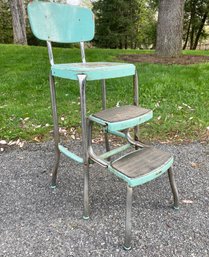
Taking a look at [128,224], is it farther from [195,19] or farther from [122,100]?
[195,19]

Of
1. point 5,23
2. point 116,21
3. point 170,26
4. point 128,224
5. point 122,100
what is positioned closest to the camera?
point 128,224

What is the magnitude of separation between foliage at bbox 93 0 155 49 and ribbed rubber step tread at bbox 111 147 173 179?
19.3 meters

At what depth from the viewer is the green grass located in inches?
114

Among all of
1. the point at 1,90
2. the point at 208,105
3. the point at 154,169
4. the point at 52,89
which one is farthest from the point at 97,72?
the point at 1,90

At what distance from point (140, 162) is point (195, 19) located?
19877 mm

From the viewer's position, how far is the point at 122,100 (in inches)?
140

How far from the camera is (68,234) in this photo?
1.58 meters

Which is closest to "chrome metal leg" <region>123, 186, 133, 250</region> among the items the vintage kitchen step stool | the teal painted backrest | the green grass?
the vintage kitchen step stool

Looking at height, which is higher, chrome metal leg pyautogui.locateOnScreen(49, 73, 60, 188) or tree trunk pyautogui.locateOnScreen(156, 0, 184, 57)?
tree trunk pyautogui.locateOnScreen(156, 0, 184, 57)

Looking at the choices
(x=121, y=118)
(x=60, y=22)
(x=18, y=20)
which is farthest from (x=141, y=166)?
(x=18, y=20)

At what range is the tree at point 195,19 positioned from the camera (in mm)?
18312

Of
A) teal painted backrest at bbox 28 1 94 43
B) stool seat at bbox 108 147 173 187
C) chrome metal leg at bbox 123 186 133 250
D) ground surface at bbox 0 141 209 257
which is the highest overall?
teal painted backrest at bbox 28 1 94 43

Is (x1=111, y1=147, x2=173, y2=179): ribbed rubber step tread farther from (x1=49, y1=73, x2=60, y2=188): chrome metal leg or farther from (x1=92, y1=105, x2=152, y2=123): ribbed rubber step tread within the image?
(x1=49, y1=73, x2=60, y2=188): chrome metal leg

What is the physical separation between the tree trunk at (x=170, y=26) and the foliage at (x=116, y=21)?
49.8ft
